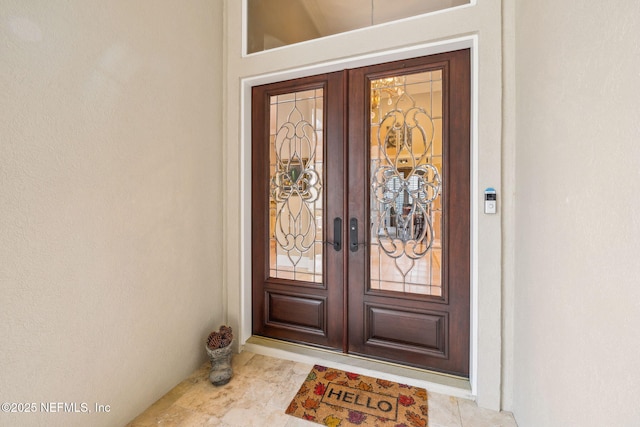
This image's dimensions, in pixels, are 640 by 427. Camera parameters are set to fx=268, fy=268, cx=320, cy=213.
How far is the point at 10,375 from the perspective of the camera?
1181 mm

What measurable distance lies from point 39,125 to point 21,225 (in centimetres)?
47

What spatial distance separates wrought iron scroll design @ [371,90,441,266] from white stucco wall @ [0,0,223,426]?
1479 millimetres

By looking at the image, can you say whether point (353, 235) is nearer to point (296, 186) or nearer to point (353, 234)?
point (353, 234)

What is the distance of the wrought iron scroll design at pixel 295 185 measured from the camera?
2348 millimetres

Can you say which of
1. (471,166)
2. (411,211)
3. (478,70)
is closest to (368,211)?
(411,211)

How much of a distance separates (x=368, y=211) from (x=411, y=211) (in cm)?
33

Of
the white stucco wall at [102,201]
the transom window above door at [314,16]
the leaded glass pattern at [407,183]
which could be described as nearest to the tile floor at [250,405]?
the white stucco wall at [102,201]

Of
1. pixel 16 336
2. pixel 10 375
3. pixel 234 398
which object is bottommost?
pixel 234 398

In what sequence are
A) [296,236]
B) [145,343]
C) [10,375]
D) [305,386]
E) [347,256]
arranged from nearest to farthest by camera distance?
1. [10,375]
2. [145,343]
3. [305,386]
4. [347,256]
5. [296,236]

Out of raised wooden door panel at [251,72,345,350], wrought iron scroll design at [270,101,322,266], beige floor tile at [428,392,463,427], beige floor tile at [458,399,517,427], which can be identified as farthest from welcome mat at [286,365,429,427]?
wrought iron scroll design at [270,101,322,266]

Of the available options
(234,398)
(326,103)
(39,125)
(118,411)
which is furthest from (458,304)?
(39,125)

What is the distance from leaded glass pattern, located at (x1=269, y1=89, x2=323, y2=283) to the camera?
7.65ft

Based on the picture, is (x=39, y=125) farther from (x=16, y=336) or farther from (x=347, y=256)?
(x=347, y=256)

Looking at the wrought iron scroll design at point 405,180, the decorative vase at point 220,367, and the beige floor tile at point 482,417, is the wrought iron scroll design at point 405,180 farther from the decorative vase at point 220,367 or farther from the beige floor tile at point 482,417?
the decorative vase at point 220,367
